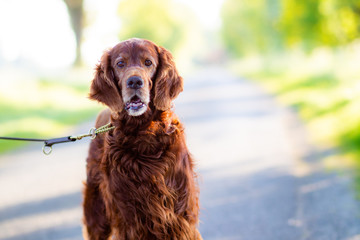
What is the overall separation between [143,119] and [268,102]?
41.8ft

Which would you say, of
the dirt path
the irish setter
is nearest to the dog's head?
the irish setter

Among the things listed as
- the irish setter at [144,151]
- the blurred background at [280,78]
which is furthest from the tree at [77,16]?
the irish setter at [144,151]

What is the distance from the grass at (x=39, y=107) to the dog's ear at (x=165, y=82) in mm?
6674

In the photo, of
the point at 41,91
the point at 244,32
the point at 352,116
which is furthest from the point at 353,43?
the point at 244,32

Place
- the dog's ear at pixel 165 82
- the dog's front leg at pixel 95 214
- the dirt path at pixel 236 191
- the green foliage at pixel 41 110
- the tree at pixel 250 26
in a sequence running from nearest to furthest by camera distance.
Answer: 1. the dog's ear at pixel 165 82
2. the dog's front leg at pixel 95 214
3. the dirt path at pixel 236 191
4. the green foliage at pixel 41 110
5. the tree at pixel 250 26

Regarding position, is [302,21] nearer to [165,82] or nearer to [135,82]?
[165,82]

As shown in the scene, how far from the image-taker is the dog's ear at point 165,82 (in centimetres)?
273

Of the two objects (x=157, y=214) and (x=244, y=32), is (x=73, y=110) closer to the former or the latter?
(x=157, y=214)

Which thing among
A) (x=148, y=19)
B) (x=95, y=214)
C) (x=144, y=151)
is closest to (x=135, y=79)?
(x=144, y=151)

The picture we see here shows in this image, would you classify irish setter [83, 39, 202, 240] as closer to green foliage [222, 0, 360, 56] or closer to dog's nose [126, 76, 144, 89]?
dog's nose [126, 76, 144, 89]

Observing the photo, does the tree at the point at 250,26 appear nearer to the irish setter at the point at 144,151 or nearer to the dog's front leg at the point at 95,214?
→ the dog's front leg at the point at 95,214

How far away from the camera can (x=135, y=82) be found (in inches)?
103

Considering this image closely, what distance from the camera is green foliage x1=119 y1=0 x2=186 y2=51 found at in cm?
3978

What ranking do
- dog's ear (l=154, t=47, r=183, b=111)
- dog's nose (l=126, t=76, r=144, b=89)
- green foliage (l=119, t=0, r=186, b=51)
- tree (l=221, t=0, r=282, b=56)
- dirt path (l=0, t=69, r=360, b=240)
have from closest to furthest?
dog's nose (l=126, t=76, r=144, b=89) → dog's ear (l=154, t=47, r=183, b=111) → dirt path (l=0, t=69, r=360, b=240) → tree (l=221, t=0, r=282, b=56) → green foliage (l=119, t=0, r=186, b=51)
